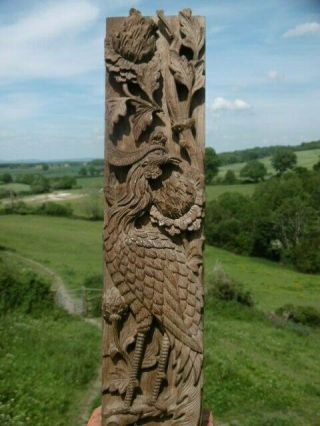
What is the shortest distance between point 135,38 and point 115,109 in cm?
63

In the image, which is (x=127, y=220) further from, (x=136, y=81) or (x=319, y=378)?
(x=319, y=378)

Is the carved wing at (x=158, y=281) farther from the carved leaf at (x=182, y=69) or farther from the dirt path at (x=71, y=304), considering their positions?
the dirt path at (x=71, y=304)

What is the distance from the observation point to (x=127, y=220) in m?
4.32

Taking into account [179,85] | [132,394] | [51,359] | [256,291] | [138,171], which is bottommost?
[256,291]

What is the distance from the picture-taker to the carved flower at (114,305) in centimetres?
429

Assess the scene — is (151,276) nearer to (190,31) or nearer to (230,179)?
(190,31)

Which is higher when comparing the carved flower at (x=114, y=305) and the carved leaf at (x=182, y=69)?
the carved leaf at (x=182, y=69)

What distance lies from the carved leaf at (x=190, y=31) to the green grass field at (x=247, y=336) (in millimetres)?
7590

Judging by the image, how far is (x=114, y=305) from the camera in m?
4.29

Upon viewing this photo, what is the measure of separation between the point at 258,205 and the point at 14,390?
1402 inches

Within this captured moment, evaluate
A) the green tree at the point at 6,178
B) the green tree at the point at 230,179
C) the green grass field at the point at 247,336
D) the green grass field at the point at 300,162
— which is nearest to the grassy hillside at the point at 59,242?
the green grass field at the point at 247,336

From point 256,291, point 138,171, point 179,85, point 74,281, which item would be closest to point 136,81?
point 179,85

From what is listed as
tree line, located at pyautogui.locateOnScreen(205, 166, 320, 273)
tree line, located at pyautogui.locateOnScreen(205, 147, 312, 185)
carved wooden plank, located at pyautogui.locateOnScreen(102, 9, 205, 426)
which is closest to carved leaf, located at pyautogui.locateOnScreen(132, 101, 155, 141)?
carved wooden plank, located at pyautogui.locateOnScreen(102, 9, 205, 426)

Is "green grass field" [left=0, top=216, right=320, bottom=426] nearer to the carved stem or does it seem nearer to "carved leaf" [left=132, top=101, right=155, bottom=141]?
the carved stem
